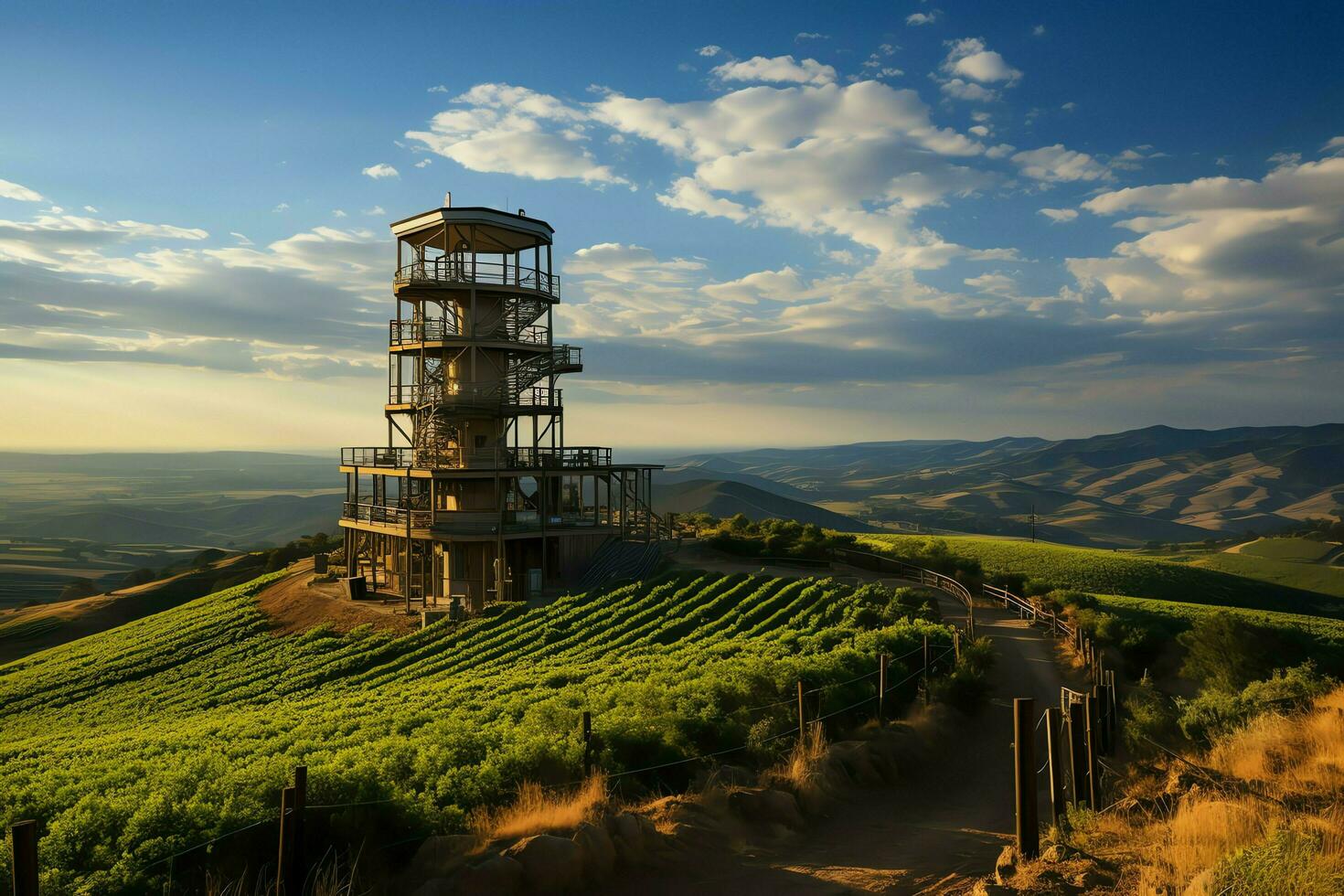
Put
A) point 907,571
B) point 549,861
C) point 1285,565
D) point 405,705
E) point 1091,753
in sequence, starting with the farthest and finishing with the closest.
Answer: point 1285,565 → point 907,571 → point 405,705 → point 1091,753 → point 549,861

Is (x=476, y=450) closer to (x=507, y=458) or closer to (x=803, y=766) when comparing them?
(x=507, y=458)

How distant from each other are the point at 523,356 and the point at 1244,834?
131 ft

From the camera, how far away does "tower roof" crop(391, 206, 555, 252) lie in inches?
1628

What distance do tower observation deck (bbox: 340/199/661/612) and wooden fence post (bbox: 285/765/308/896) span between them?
2924cm

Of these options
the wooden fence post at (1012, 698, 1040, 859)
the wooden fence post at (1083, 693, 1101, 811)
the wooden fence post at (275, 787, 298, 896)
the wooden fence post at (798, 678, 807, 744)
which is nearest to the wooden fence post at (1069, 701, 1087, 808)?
the wooden fence post at (1083, 693, 1101, 811)

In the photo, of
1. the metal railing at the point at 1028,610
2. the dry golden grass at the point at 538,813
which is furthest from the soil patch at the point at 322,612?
the metal railing at the point at 1028,610

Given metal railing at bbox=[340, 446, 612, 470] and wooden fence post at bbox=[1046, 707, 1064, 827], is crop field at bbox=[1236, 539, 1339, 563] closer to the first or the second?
metal railing at bbox=[340, 446, 612, 470]

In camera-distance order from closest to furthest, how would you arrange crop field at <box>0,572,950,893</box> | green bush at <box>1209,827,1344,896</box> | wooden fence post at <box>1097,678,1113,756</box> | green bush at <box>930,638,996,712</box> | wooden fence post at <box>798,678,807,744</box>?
1. green bush at <box>1209,827,1344,896</box>
2. crop field at <box>0,572,950,893</box>
3. wooden fence post at <box>798,678,807,744</box>
4. wooden fence post at <box>1097,678,1113,756</box>
5. green bush at <box>930,638,996,712</box>

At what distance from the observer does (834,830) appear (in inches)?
456

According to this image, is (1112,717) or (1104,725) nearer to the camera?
(1104,725)

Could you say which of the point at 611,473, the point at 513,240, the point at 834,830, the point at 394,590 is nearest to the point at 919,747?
the point at 834,830

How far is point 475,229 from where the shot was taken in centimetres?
4278

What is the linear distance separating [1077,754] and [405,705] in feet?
46.0

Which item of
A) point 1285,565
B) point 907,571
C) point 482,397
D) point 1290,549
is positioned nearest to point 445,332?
point 482,397
